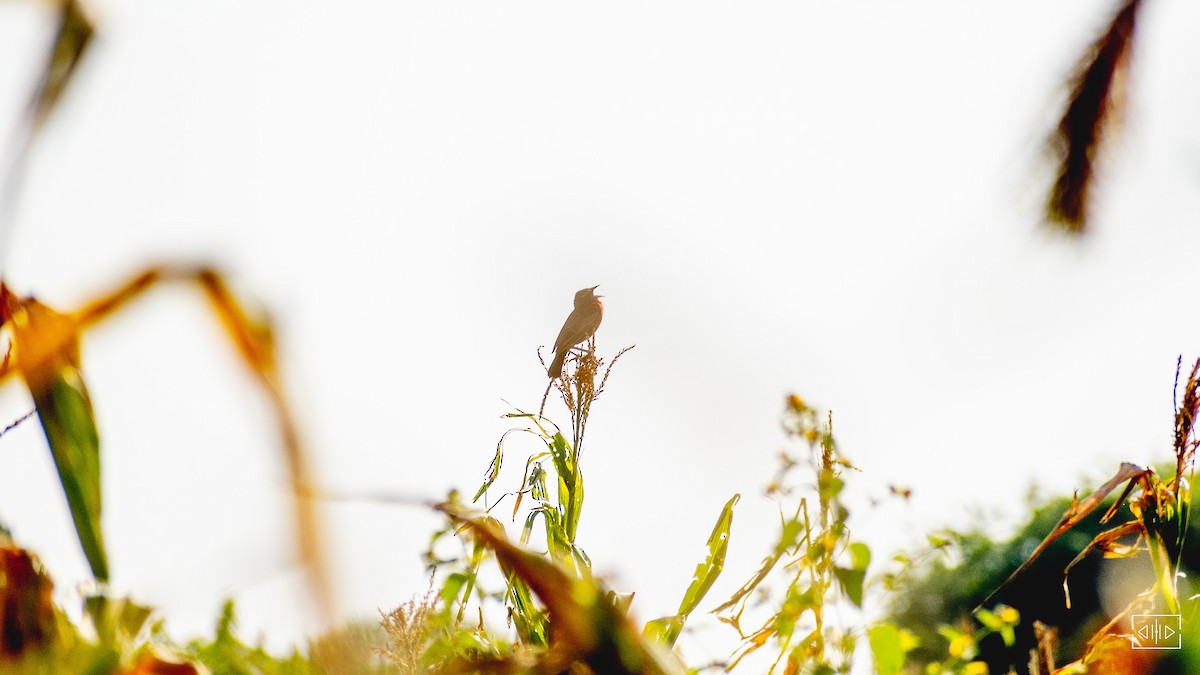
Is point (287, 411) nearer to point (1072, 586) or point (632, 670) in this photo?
point (632, 670)

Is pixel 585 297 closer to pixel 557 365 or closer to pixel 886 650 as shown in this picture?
pixel 557 365

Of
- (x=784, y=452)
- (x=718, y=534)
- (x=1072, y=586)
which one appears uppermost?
(x=1072, y=586)

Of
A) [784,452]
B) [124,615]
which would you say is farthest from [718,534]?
[124,615]

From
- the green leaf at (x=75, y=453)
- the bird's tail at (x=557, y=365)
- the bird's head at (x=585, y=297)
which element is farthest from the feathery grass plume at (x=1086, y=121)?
the green leaf at (x=75, y=453)

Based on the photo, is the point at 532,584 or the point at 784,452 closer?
the point at 532,584

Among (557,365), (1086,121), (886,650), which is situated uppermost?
(1086,121)

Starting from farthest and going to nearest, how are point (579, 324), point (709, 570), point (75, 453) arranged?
point (579, 324)
point (709, 570)
point (75, 453)

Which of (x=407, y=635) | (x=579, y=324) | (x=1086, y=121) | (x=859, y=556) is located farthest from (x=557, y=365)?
(x=1086, y=121)

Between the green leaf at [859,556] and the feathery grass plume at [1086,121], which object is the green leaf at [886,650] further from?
the feathery grass plume at [1086,121]
